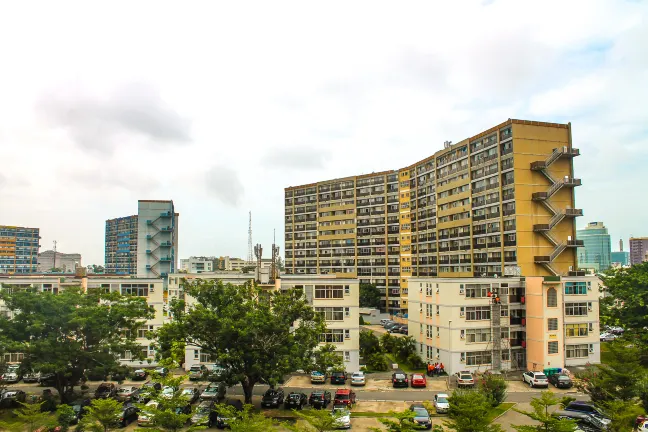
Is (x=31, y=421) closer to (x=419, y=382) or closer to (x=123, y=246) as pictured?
(x=419, y=382)

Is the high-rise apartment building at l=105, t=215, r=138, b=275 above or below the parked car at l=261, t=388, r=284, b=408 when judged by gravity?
above

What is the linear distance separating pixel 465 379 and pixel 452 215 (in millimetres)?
43028

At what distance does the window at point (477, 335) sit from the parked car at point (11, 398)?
42.1 metres

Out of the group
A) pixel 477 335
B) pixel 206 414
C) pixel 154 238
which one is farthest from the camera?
pixel 154 238

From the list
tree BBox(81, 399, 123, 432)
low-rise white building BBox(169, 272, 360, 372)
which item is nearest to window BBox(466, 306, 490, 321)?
low-rise white building BBox(169, 272, 360, 372)

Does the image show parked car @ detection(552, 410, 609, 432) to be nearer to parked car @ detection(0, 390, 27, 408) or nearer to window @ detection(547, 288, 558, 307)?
window @ detection(547, 288, 558, 307)

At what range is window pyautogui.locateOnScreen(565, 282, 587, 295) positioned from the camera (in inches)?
2028

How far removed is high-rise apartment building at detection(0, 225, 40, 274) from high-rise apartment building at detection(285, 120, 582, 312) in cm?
11048

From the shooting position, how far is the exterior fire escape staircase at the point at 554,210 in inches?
2611

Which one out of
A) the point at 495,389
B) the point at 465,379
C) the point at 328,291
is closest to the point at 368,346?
the point at 328,291

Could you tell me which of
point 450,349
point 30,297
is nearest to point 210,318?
point 30,297

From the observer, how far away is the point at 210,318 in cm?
3622

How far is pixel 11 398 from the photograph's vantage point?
39.5 m

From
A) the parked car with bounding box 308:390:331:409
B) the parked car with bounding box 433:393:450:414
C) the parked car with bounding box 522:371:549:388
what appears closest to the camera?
the parked car with bounding box 433:393:450:414
